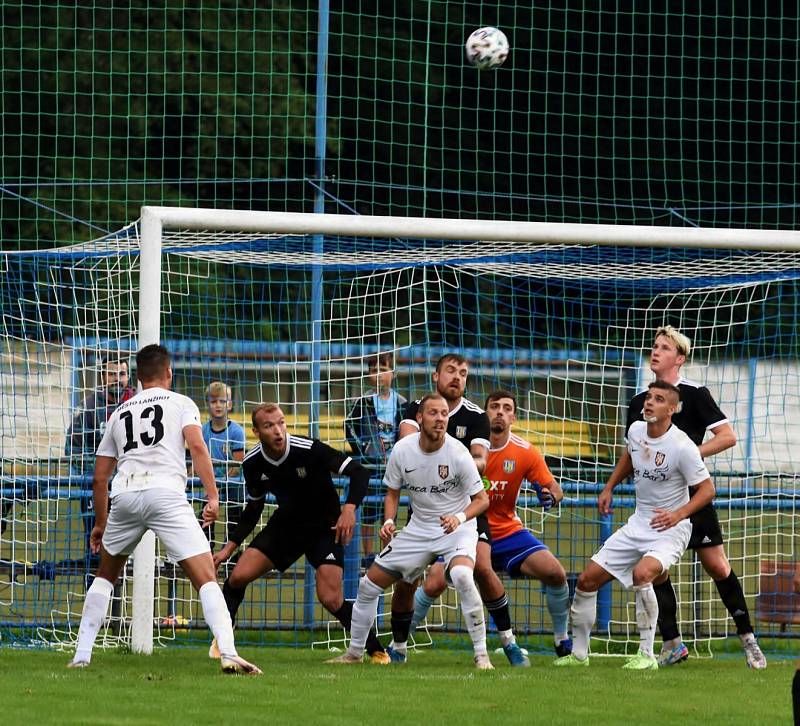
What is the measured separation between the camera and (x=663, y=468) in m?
9.27

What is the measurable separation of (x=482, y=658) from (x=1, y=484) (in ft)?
13.5

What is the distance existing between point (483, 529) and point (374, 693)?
7.33 ft

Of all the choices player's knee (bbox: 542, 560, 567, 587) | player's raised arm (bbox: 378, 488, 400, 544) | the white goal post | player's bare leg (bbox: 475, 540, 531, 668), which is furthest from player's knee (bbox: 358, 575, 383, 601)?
the white goal post

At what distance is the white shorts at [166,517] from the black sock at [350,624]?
1.43m

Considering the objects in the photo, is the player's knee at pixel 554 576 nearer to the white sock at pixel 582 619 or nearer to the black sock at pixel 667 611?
the white sock at pixel 582 619

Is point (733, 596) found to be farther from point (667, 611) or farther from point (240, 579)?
point (240, 579)

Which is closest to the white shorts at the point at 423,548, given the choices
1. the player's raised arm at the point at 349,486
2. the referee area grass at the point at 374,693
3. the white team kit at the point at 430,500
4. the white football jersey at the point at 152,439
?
the white team kit at the point at 430,500

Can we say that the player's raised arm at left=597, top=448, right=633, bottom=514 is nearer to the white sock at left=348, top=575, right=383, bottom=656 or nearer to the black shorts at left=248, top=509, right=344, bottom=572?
the white sock at left=348, top=575, right=383, bottom=656

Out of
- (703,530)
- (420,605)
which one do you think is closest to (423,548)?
(420,605)

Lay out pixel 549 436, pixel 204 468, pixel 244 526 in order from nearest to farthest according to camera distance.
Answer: pixel 204 468 → pixel 244 526 → pixel 549 436

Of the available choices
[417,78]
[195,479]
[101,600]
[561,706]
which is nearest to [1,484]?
[195,479]

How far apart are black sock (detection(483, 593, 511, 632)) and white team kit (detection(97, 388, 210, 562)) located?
6.69ft

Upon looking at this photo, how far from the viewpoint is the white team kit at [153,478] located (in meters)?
8.30

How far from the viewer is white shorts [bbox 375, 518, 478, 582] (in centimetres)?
894
